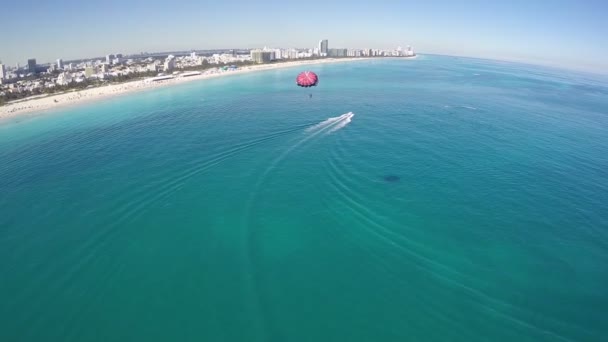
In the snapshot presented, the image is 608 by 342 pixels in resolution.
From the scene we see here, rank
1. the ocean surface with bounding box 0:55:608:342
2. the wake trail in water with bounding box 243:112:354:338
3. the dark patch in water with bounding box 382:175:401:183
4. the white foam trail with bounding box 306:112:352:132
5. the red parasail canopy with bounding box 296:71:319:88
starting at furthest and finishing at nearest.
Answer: the red parasail canopy with bounding box 296:71:319:88
the white foam trail with bounding box 306:112:352:132
the dark patch in water with bounding box 382:175:401:183
the wake trail in water with bounding box 243:112:354:338
the ocean surface with bounding box 0:55:608:342

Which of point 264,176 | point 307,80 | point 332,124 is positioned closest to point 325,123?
Result: point 332,124

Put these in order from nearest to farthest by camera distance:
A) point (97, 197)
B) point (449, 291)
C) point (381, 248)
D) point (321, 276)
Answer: point (449, 291) < point (321, 276) < point (381, 248) < point (97, 197)

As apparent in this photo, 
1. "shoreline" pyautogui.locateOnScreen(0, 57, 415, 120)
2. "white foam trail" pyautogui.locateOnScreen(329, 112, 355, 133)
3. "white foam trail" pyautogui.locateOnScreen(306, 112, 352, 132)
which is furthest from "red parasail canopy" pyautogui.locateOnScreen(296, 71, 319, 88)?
"shoreline" pyautogui.locateOnScreen(0, 57, 415, 120)

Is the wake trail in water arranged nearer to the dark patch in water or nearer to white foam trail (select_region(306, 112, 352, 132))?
white foam trail (select_region(306, 112, 352, 132))

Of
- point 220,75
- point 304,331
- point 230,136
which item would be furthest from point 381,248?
point 220,75

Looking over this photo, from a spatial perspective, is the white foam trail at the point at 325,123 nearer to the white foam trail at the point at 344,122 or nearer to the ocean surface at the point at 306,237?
the white foam trail at the point at 344,122

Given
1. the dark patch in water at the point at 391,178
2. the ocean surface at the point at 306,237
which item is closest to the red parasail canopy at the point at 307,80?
the ocean surface at the point at 306,237

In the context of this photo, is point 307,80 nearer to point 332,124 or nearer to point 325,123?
point 325,123

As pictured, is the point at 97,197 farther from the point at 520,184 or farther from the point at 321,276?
the point at 520,184
